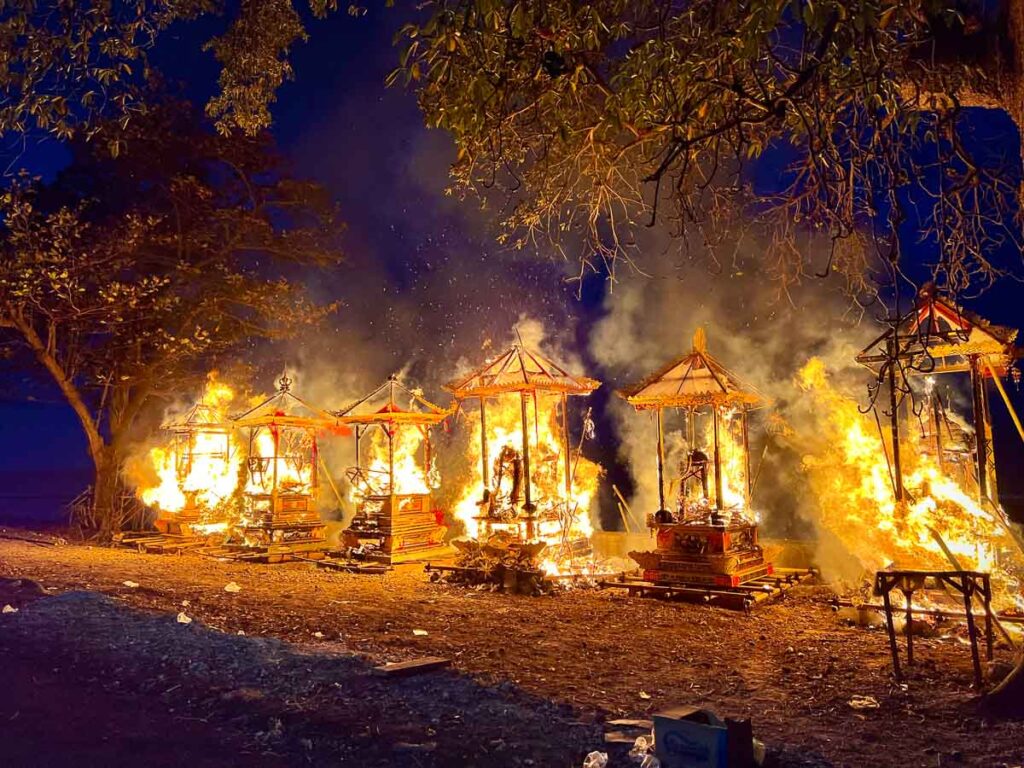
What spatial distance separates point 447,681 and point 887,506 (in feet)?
24.8

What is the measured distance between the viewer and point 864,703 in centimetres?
643

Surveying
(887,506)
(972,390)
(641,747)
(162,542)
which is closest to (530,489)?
(887,506)

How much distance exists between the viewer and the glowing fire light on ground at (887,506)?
10.0 m

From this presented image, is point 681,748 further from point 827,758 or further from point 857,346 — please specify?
point 857,346

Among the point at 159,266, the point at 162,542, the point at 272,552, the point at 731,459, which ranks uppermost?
the point at 159,266

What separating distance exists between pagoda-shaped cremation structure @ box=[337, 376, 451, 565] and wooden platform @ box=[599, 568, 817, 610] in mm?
5455

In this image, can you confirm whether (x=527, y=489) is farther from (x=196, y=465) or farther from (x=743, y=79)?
(x=196, y=465)

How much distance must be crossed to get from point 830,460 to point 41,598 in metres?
12.5

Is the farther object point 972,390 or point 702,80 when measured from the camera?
point 972,390

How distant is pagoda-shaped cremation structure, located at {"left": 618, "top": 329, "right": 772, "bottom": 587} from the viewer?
1205 centimetres

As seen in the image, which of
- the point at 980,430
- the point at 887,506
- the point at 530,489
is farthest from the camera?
the point at 530,489

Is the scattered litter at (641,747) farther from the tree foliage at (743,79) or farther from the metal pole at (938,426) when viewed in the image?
the metal pole at (938,426)

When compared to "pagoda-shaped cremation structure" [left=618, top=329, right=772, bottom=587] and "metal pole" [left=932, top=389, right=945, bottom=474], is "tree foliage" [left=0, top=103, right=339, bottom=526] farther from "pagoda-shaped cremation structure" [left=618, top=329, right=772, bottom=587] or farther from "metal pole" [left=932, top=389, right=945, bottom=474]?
"metal pole" [left=932, top=389, right=945, bottom=474]

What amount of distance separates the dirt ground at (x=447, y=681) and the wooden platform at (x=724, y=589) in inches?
10.8
